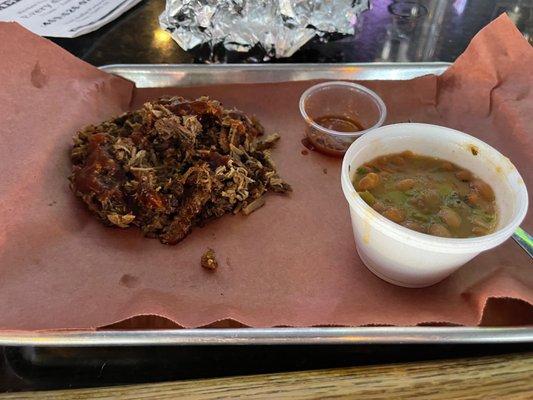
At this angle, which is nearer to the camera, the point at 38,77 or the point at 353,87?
the point at 38,77

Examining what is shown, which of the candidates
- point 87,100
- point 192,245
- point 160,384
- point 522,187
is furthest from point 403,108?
point 160,384

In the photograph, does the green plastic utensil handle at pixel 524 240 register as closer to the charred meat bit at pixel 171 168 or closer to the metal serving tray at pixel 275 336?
the metal serving tray at pixel 275 336

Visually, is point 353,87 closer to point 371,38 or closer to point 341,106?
point 341,106

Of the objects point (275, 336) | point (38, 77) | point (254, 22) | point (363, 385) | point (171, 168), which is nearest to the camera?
point (363, 385)

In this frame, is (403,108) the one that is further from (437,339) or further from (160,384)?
(160,384)

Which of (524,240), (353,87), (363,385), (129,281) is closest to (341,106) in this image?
(353,87)

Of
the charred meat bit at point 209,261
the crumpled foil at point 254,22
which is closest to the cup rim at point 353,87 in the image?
the crumpled foil at point 254,22

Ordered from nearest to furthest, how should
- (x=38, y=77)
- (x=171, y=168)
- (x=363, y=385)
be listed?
(x=363, y=385)
(x=171, y=168)
(x=38, y=77)
